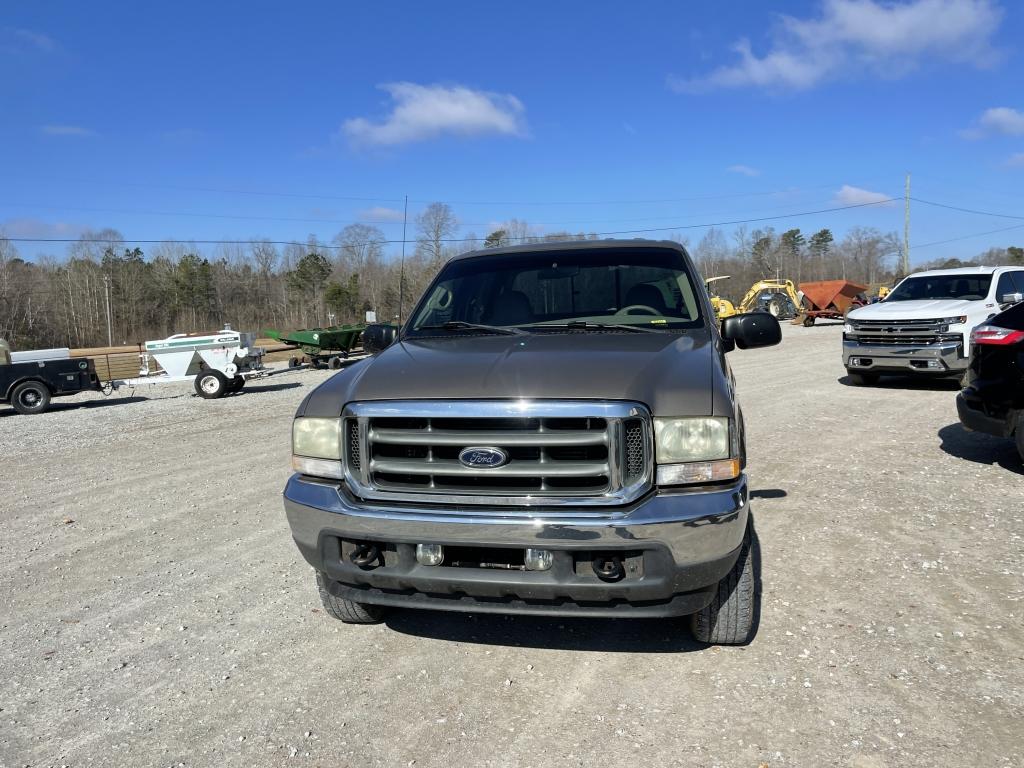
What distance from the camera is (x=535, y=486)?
9.20 ft

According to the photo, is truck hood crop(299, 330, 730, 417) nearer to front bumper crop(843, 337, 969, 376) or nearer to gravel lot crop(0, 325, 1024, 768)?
gravel lot crop(0, 325, 1024, 768)

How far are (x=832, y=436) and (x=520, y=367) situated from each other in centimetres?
615

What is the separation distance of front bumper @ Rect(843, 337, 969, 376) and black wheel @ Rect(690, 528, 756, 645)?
9.01m

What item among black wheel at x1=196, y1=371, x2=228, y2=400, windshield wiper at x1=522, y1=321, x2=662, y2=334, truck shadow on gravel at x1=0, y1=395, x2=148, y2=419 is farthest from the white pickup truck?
truck shadow on gravel at x1=0, y1=395, x2=148, y2=419

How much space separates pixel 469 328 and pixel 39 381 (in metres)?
14.6

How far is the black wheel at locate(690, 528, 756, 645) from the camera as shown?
3.12 metres

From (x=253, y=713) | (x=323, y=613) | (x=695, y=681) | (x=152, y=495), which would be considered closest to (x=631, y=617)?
(x=695, y=681)

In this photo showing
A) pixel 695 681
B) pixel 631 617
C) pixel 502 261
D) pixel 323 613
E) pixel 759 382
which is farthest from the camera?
pixel 759 382

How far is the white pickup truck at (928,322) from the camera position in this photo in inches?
424

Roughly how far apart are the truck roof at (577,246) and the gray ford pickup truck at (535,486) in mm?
1439

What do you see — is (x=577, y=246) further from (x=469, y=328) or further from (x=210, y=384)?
(x=210, y=384)

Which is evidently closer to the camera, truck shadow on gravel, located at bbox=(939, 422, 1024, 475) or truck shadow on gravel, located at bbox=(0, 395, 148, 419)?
truck shadow on gravel, located at bbox=(939, 422, 1024, 475)

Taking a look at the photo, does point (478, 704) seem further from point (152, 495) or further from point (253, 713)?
point (152, 495)

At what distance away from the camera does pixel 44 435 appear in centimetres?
1164
